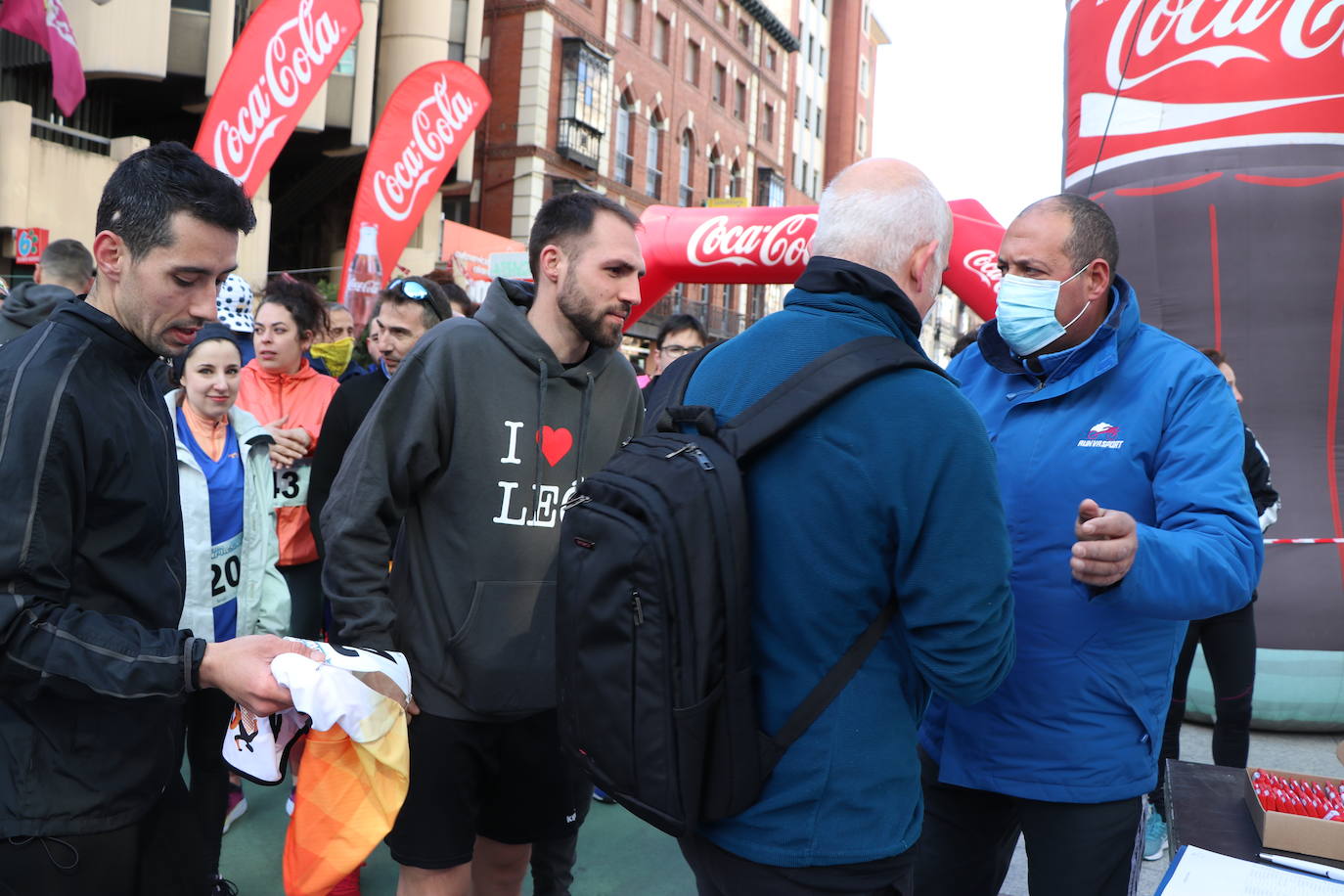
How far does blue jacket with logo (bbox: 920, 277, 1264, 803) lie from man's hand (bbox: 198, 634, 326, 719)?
57.6 inches

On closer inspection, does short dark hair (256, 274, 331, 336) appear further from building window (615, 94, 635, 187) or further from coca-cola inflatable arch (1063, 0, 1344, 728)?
building window (615, 94, 635, 187)

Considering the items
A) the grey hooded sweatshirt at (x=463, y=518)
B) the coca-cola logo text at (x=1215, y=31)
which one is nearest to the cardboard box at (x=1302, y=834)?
the grey hooded sweatshirt at (x=463, y=518)

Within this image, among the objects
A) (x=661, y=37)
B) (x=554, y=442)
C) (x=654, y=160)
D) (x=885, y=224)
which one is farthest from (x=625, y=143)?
(x=885, y=224)

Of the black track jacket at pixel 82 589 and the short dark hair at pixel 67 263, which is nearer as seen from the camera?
the black track jacket at pixel 82 589

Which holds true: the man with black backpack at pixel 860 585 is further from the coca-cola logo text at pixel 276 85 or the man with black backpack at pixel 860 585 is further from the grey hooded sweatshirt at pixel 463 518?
the coca-cola logo text at pixel 276 85

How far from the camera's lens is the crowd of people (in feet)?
5.40

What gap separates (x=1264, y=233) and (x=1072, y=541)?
4.42m

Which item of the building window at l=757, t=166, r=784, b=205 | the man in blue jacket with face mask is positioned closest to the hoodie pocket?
the man in blue jacket with face mask

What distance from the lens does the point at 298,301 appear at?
4387 mm

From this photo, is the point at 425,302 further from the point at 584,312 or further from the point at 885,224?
the point at 885,224

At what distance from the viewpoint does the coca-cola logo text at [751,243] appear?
8.70 meters

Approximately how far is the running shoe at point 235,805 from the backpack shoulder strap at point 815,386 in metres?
3.36

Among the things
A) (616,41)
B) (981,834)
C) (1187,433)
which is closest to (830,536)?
(1187,433)

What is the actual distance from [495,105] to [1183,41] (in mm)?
21308
